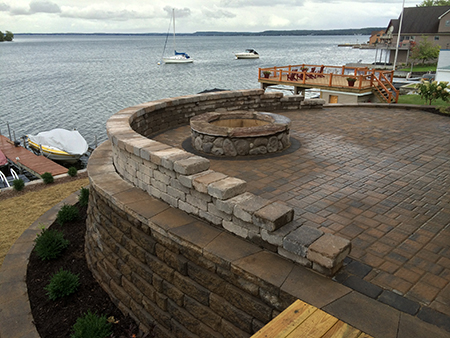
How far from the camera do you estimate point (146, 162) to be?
597 centimetres

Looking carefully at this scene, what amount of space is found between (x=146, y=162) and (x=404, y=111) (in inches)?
434

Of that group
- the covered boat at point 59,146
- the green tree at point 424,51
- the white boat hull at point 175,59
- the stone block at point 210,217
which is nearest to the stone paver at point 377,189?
the stone block at point 210,217

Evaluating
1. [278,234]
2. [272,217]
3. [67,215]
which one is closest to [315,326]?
[278,234]

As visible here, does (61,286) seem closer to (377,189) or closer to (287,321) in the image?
(287,321)

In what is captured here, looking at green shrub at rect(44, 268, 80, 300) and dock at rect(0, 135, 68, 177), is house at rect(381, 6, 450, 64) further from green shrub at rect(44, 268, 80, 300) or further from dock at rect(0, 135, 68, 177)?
green shrub at rect(44, 268, 80, 300)

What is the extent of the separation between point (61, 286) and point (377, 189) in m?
6.15

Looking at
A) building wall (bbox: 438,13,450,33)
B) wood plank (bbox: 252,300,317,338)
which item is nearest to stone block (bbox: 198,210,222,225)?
wood plank (bbox: 252,300,317,338)

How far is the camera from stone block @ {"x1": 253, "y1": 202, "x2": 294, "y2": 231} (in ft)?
13.9

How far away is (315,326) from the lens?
3158mm

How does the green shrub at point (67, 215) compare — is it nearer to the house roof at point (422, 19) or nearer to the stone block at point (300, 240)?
the stone block at point (300, 240)

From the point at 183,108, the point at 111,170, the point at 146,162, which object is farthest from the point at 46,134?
the point at 146,162

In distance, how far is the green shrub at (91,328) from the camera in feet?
18.3

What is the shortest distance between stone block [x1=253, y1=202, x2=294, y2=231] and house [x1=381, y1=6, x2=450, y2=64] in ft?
215

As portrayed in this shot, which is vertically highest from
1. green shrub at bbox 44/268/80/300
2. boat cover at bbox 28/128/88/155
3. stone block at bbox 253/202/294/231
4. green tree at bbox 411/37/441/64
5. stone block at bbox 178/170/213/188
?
green tree at bbox 411/37/441/64
